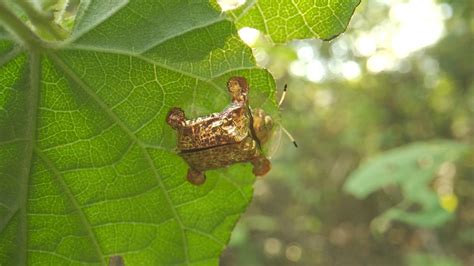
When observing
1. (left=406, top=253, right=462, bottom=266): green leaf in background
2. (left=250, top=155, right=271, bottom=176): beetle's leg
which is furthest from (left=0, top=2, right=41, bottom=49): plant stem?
(left=406, top=253, right=462, bottom=266): green leaf in background

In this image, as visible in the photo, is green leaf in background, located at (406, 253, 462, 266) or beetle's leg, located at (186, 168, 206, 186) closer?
beetle's leg, located at (186, 168, 206, 186)

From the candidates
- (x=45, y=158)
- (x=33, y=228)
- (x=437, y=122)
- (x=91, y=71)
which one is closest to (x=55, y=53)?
(x=91, y=71)

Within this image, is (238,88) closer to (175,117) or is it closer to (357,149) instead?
(175,117)

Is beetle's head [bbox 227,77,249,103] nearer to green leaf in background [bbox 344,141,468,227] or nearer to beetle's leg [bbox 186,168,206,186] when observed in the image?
beetle's leg [bbox 186,168,206,186]

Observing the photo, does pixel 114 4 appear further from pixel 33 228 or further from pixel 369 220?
pixel 369 220

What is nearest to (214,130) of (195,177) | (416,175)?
(195,177)

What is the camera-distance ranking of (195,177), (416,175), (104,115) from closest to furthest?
(104,115)
(195,177)
(416,175)
